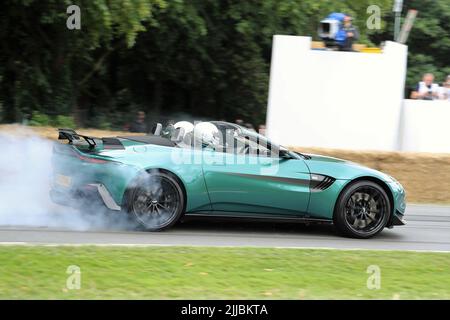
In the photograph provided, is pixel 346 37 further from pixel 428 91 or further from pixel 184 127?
pixel 184 127

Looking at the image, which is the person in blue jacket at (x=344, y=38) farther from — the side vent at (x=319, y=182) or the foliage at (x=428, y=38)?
the foliage at (x=428, y=38)

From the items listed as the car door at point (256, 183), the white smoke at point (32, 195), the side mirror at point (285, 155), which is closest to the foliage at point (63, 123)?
the white smoke at point (32, 195)

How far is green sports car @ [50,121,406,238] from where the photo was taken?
7.69m

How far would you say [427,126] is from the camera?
13.6 metres

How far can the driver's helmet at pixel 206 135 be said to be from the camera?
7965 mm

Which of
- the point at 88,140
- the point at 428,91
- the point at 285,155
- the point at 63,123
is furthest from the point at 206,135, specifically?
the point at 428,91

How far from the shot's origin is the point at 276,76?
1395cm

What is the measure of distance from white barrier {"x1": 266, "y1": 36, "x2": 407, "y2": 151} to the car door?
233 inches

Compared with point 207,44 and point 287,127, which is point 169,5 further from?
point 287,127

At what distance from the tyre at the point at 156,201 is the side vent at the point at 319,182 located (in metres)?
1.51

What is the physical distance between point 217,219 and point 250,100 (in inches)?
627

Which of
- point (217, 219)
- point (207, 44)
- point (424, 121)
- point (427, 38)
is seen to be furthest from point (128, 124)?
point (427, 38)

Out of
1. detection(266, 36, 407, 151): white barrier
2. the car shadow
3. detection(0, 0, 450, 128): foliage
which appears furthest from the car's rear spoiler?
detection(0, 0, 450, 128): foliage

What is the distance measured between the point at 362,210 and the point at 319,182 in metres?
0.65
